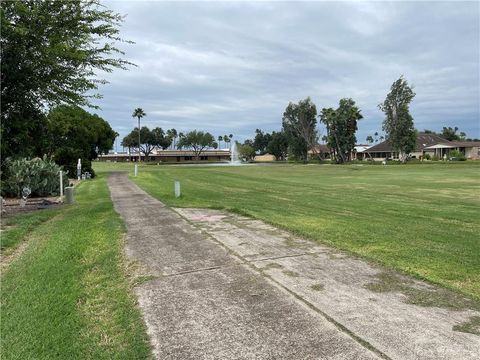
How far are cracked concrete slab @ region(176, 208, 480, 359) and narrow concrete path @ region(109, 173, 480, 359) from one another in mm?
10

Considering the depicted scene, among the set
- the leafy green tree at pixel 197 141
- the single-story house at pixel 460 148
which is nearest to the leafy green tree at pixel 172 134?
the leafy green tree at pixel 197 141

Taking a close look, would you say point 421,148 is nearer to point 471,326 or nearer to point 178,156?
point 178,156

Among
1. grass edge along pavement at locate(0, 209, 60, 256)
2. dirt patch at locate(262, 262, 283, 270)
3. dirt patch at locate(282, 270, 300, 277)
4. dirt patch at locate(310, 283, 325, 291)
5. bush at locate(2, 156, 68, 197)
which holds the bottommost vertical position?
grass edge along pavement at locate(0, 209, 60, 256)

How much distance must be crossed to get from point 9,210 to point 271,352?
13.2 metres

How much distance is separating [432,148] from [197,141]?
2921 inches

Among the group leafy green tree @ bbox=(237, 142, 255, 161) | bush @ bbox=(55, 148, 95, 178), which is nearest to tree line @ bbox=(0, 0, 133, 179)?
bush @ bbox=(55, 148, 95, 178)

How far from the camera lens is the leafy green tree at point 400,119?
7844 cm

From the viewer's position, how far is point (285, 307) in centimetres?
466

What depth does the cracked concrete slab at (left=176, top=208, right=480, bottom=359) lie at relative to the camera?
3.80m

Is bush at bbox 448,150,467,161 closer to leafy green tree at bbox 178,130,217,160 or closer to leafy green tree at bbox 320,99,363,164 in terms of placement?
leafy green tree at bbox 320,99,363,164

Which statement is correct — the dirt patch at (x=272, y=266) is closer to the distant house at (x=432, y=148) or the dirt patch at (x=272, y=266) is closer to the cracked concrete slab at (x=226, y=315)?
the cracked concrete slab at (x=226, y=315)

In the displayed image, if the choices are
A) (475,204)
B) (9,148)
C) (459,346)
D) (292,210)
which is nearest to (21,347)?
(459,346)

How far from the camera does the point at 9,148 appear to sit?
42.9 feet

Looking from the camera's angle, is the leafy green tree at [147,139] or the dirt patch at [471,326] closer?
the dirt patch at [471,326]
